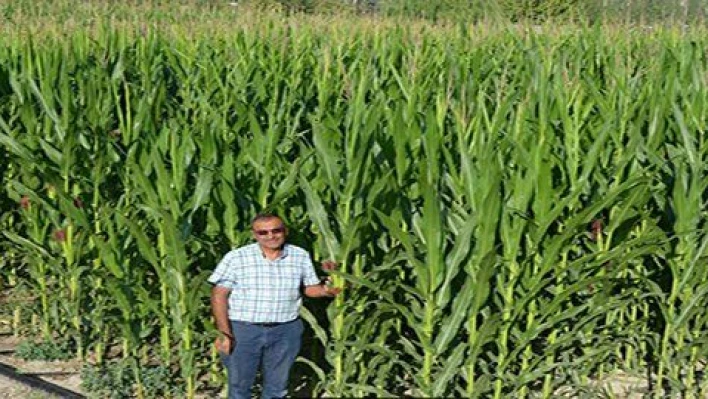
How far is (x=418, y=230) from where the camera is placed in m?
4.20

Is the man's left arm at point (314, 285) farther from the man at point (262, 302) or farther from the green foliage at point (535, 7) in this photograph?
the green foliage at point (535, 7)

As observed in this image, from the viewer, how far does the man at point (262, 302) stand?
4.14 meters

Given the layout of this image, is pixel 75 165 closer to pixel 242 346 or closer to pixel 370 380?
pixel 242 346

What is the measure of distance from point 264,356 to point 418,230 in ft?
3.14

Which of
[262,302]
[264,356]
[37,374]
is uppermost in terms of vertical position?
[262,302]

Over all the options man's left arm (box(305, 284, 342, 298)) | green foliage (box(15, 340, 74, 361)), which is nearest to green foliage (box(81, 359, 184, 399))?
green foliage (box(15, 340, 74, 361))

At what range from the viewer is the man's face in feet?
13.3

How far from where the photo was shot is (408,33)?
9781mm

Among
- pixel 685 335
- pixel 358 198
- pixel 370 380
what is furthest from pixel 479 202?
pixel 685 335

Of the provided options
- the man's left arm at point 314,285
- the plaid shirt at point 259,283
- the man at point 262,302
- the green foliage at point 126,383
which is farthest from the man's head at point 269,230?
the green foliage at point 126,383

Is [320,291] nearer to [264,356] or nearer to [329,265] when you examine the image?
[329,265]

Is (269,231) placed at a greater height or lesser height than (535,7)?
lesser

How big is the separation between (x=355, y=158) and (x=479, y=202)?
2.07 ft

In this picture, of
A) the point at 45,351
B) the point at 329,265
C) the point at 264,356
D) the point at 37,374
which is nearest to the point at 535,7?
the point at 45,351
